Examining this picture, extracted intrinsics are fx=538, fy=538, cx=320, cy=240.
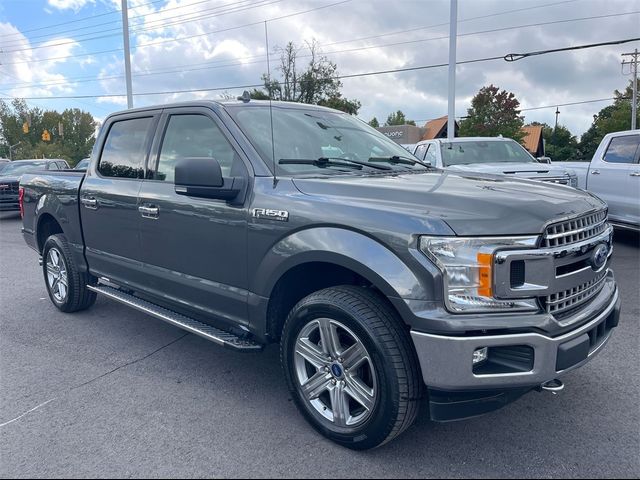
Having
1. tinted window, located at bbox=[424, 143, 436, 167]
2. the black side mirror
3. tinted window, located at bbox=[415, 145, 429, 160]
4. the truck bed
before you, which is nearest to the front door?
the black side mirror

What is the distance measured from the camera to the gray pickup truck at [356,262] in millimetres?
2498

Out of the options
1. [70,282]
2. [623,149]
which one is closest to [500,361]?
[70,282]

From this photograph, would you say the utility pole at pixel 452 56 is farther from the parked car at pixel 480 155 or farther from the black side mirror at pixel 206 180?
the black side mirror at pixel 206 180

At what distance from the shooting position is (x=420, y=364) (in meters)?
2.56

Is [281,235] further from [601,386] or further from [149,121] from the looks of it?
[601,386]

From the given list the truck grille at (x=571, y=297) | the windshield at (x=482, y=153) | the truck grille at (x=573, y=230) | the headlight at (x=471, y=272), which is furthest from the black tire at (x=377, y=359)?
the windshield at (x=482, y=153)

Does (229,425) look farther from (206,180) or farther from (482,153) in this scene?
(482,153)

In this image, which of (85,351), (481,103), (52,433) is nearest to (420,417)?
(52,433)

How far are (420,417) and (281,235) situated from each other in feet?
4.60

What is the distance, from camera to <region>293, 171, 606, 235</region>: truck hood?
2.54 meters

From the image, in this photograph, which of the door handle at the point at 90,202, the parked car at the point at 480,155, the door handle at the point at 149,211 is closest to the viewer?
the door handle at the point at 149,211

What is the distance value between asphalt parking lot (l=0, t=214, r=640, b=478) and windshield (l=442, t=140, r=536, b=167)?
5.42 m

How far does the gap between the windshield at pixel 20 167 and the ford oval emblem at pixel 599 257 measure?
54.4 feet

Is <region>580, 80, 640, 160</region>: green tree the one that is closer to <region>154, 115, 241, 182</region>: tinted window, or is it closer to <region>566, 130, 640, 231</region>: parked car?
<region>566, 130, 640, 231</region>: parked car
